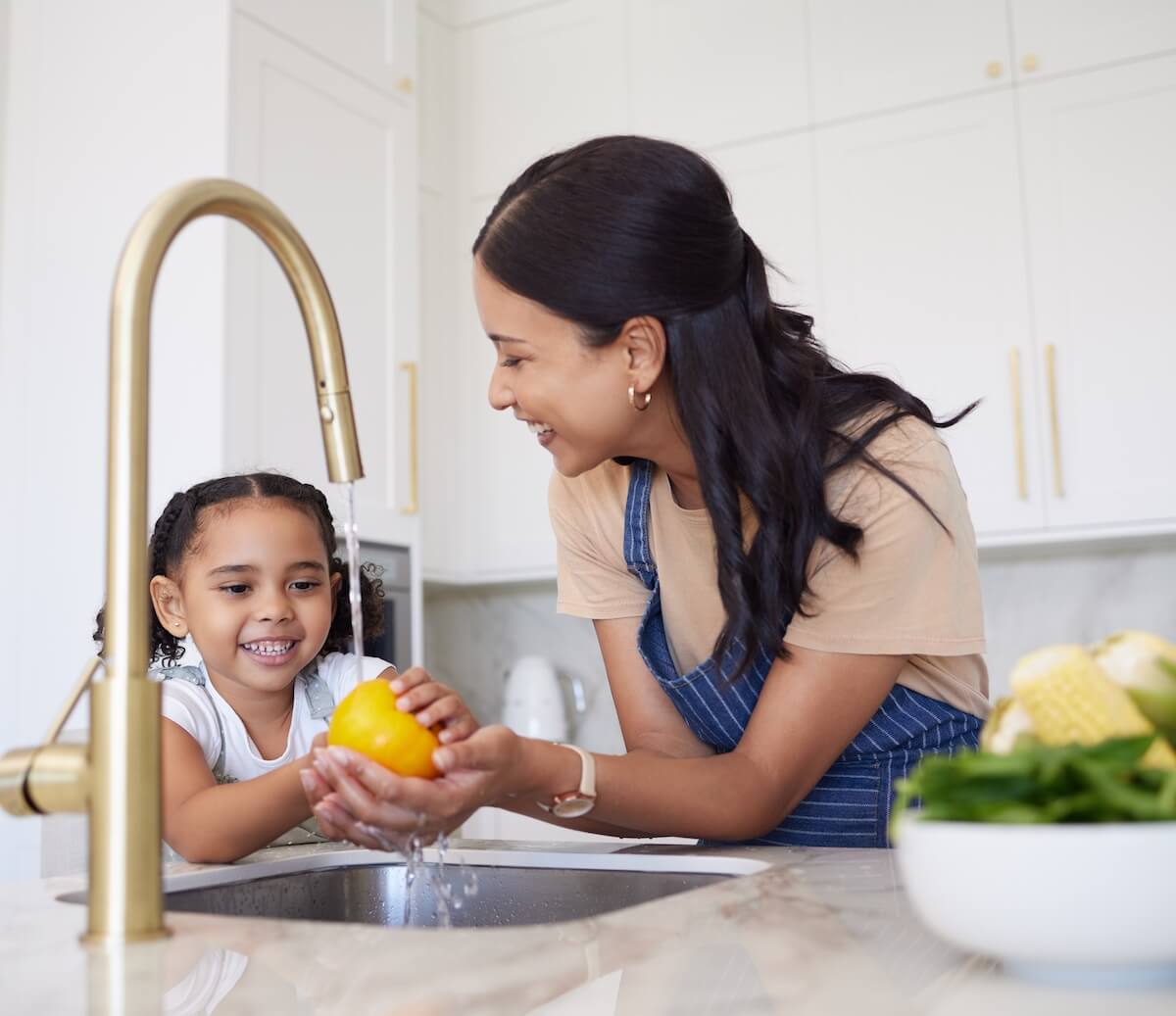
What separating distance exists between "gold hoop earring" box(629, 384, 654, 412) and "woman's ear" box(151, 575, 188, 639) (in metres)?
0.68

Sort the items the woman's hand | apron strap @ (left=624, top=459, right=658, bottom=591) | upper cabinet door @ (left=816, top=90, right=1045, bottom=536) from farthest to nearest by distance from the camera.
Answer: upper cabinet door @ (left=816, top=90, right=1045, bottom=536) < apron strap @ (left=624, top=459, right=658, bottom=591) < the woman's hand

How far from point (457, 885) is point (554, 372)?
478mm

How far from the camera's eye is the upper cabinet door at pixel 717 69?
291 cm

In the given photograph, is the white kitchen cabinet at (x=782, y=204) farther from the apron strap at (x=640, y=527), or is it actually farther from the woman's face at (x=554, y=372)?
the woman's face at (x=554, y=372)

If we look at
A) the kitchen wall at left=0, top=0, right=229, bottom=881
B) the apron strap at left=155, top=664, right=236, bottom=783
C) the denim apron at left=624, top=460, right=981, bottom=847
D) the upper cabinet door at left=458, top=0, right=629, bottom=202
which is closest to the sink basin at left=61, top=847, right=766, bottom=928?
the denim apron at left=624, top=460, right=981, bottom=847

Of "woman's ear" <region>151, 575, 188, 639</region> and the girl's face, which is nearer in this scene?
the girl's face

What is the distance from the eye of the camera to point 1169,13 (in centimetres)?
255

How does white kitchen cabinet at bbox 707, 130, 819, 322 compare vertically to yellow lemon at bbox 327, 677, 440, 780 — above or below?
above

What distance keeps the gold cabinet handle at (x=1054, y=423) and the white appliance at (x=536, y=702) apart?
4.22 feet

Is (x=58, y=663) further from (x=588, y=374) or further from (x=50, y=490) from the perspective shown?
(x=588, y=374)

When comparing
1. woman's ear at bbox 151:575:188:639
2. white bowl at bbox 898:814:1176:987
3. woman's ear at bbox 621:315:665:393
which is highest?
woman's ear at bbox 621:315:665:393

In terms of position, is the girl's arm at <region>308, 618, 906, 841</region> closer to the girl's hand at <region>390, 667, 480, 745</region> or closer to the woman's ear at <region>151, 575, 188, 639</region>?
the girl's hand at <region>390, 667, 480, 745</region>

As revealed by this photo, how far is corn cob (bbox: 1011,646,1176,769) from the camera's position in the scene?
0.54m

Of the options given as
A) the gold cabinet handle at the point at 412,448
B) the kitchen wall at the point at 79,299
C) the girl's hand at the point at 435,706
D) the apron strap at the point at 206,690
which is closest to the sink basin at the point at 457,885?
the girl's hand at the point at 435,706
